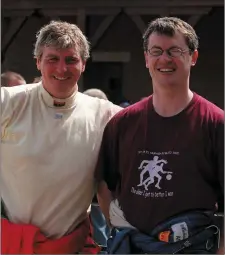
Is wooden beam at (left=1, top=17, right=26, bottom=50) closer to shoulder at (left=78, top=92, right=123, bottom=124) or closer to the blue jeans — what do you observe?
the blue jeans

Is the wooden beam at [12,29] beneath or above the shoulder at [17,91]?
above

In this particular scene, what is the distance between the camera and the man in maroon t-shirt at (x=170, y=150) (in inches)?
75.5

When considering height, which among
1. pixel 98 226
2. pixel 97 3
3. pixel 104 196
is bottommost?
pixel 98 226

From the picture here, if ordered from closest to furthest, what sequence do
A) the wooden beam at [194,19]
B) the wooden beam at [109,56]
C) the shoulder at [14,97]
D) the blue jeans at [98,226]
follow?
1. the shoulder at [14,97]
2. the blue jeans at [98,226]
3. the wooden beam at [194,19]
4. the wooden beam at [109,56]

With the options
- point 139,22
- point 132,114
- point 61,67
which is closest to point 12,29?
point 139,22

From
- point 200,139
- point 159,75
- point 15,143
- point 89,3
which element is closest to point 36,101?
point 15,143

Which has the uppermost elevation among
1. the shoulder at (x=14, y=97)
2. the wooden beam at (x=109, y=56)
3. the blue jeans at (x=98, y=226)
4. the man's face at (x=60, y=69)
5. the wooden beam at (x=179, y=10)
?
the wooden beam at (x=179, y=10)

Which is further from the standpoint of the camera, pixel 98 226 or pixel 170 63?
pixel 98 226

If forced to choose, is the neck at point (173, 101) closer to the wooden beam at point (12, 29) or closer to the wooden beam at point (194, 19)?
the wooden beam at point (194, 19)

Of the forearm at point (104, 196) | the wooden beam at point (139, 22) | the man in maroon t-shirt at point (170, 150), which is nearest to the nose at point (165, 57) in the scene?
the man in maroon t-shirt at point (170, 150)

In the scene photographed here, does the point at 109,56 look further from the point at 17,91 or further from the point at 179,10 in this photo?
the point at 17,91

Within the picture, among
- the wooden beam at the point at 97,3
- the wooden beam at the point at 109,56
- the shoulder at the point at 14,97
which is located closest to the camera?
the shoulder at the point at 14,97

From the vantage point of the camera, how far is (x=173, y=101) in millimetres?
2000

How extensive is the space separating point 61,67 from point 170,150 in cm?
54
